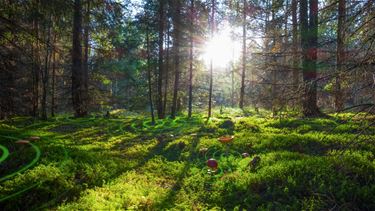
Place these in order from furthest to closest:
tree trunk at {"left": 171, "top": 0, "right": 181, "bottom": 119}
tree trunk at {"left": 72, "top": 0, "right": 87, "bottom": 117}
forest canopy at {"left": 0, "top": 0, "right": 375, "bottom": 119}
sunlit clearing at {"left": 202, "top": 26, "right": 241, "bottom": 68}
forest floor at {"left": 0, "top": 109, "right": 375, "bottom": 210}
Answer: sunlit clearing at {"left": 202, "top": 26, "right": 241, "bottom": 68} → tree trunk at {"left": 171, "top": 0, "right": 181, "bottom": 119} → tree trunk at {"left": 72, "top": 0, "right": 87, "bottom": 117} → forest canopy at {"left": 0, "top": 0, "right": 375, "bottom": 119} → forest floor at {"left": 0, "top": 109, "right": 375, "bottom": 210}

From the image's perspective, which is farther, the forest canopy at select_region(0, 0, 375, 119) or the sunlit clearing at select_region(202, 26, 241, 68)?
the sunlit clearing at select_region(202, 26, 241, 68)

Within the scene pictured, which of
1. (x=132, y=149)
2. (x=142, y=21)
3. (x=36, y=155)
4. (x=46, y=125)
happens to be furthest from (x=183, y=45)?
(x=36, y=155)

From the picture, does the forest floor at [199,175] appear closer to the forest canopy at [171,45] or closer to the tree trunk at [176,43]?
the forest canopy at [171,45]

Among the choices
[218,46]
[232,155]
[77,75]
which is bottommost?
[232,155]

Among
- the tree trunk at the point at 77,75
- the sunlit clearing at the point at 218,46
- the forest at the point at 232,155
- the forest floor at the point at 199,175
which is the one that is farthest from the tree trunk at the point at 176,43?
the forest floor at the point at 199,175

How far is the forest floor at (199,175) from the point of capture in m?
5.95

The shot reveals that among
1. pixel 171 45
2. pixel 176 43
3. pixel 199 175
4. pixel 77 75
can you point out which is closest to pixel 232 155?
pixel 199 175

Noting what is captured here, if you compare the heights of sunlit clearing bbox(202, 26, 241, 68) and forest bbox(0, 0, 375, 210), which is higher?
sunlit clearing bbox(202, 26, 241, 68)

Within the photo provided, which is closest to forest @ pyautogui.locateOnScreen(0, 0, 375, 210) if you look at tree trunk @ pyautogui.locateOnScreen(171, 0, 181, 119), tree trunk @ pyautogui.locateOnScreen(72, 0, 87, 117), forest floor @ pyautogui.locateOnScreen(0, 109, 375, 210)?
forest floor @ pyautogui.locateOnScreen(0, 109, 375, 210)

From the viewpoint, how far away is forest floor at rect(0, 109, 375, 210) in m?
5.95

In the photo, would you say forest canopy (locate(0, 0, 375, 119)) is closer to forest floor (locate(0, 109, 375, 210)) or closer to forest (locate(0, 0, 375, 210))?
forest (locate(0, 0, 375, 210))

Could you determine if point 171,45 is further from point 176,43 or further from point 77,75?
point 77,75

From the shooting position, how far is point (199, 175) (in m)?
8.07

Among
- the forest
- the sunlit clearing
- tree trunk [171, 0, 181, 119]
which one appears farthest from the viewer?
the sunlit clearing
